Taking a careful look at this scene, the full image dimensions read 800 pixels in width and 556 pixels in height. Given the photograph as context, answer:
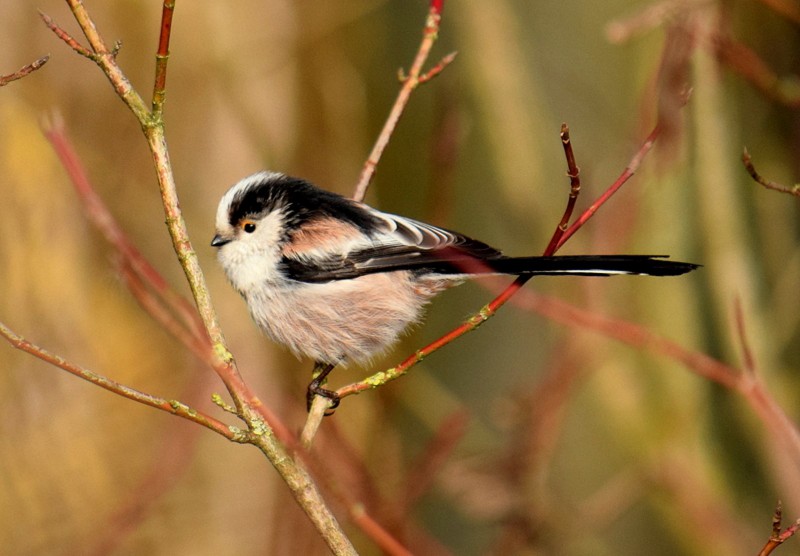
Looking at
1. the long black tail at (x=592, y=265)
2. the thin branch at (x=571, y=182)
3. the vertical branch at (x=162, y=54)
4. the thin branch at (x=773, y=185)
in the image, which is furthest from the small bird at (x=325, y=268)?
the thin branch at (x=773, y=185)

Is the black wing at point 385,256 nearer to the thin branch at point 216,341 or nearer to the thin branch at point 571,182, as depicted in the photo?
the thin branch at point 571,182

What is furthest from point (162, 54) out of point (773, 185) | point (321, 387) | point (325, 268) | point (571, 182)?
point (773, 185)

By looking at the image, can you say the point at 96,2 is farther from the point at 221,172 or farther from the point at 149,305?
the point at 149,305

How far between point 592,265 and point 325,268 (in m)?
0.94

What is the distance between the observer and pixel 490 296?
4602 millimetres

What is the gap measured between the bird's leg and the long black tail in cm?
60

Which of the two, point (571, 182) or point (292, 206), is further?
point (292, 206)

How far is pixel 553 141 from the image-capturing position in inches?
177

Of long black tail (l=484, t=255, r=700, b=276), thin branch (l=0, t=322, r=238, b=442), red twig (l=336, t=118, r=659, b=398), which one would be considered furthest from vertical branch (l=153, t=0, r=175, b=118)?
long black tail (l=484, t=255, r=700, b=276)

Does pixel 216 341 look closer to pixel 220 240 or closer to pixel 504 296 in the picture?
pixel 504 296

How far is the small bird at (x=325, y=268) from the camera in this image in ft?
9.36

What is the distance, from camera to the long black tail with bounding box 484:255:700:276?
217 centimetres

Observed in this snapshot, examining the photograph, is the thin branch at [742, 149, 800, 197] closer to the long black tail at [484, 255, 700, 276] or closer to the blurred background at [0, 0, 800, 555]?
the long black tail at [484, 255, 700, 276]

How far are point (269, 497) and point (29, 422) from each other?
2.30m
